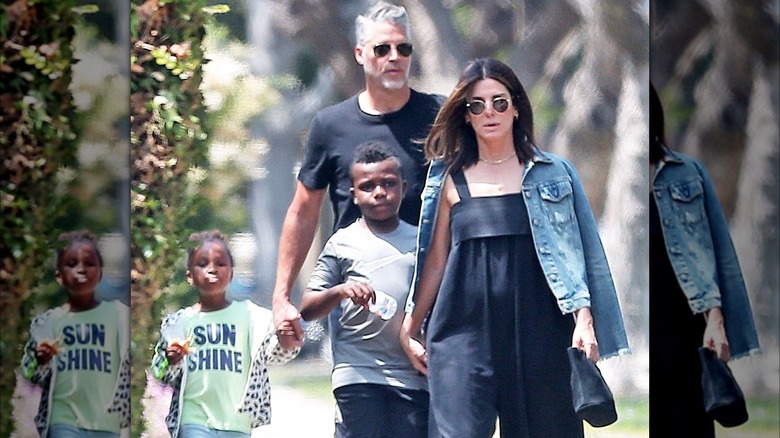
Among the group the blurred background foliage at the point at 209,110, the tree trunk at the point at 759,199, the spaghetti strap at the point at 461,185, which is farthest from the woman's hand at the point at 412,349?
the tree trunk at the point at 759,199

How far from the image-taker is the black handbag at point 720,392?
4594 mm

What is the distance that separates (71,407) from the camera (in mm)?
4121

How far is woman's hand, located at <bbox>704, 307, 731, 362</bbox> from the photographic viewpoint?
4602mm

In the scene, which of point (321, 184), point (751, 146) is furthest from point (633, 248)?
point (321, 184)

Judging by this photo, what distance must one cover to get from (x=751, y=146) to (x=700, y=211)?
377mm

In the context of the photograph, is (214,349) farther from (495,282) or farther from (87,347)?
(495,282)

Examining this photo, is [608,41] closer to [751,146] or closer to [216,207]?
[751,146]

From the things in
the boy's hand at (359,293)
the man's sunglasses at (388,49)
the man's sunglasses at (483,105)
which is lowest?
the boy's hand at (359,293)

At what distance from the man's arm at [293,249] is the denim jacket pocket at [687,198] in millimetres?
1591

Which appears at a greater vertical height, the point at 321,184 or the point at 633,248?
the point at 321,184

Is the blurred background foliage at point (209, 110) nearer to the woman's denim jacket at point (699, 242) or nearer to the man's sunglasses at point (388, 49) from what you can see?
the man's sunglasses at point (388, 49)

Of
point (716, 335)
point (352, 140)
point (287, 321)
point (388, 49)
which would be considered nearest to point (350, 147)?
point (352, 140)

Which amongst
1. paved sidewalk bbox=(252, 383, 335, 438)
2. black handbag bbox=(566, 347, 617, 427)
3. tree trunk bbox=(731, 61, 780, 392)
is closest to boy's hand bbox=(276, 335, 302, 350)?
paved sidewalk bbox=(252, 383, 335, 438)

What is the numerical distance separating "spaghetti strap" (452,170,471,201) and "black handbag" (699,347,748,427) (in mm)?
1337
